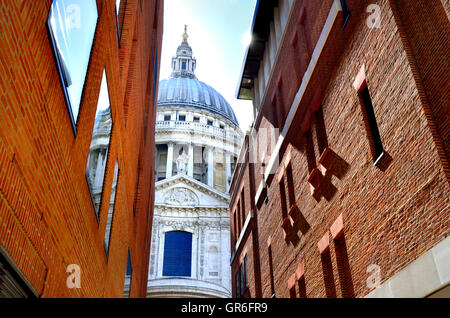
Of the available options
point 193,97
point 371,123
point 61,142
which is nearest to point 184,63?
point 193,97

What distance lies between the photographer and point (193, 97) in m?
97.9

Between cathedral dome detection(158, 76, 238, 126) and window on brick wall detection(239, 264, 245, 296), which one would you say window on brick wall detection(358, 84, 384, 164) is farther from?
cathedral dome detection(158, 76, 238, 126)

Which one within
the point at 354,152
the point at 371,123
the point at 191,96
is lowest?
the point at 354,152

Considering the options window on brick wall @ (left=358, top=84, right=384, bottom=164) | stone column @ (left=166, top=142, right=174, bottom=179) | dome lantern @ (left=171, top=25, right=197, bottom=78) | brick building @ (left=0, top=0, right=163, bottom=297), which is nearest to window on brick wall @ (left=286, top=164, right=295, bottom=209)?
window on brick wall @ (left=358, top=84, right=384, bottom=164)

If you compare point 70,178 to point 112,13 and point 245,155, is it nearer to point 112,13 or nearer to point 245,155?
point 112,13

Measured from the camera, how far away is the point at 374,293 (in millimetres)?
10055

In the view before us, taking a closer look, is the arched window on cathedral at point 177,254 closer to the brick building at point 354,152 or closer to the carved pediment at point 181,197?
the carved pediment at point 181,197

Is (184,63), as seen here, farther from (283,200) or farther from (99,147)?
(99,147)

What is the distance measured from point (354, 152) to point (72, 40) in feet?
24.1

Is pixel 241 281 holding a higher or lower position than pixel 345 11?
lower

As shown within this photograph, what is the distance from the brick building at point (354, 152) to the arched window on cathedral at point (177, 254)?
32263 mm

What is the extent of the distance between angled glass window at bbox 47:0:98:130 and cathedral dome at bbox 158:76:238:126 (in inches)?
3391

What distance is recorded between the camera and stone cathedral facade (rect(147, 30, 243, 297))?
51.5 m
